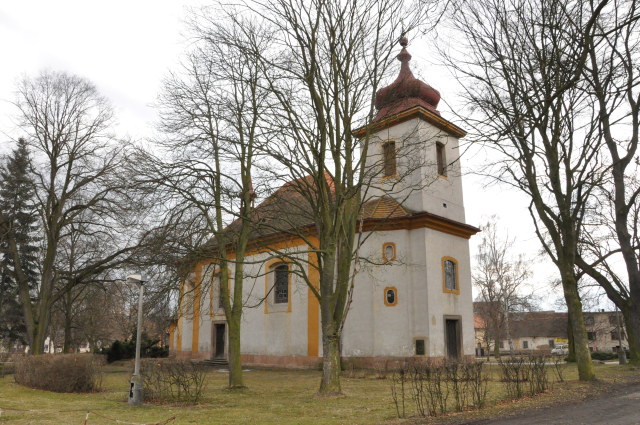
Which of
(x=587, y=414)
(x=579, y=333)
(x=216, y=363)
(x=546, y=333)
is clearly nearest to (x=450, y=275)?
(x=579, y=333)

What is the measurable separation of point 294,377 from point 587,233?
17.4 m

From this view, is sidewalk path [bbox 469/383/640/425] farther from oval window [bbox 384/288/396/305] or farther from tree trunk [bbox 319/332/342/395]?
oval window [bbox 384/288/396/305]

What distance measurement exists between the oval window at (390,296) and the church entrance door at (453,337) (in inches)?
101

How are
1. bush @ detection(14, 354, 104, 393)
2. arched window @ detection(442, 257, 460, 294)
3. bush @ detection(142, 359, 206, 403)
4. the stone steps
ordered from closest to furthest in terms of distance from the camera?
1. bush @ detection(142, 359, 206, 403)
2. bush @ detection(14, 354, 104, 393)
3. arched window @ detection(442, 257, 460, 294)
4. the stone steps

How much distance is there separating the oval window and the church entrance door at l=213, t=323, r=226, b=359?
12.1m

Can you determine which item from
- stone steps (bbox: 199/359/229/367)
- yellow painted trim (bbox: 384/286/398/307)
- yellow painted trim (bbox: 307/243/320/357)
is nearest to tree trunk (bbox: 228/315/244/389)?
yellow painted trim (bbox: 307/243/320/357)

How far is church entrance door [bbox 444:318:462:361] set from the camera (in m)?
21.9

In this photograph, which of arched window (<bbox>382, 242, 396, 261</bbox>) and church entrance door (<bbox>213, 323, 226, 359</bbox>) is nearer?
arched window (<bbox>382, 242, 396, 261</bbox>)

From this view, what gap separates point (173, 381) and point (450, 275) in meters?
14.6

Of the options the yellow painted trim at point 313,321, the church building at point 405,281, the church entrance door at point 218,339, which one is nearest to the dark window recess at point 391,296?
the church building at point 405,281

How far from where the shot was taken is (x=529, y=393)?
11469 mm

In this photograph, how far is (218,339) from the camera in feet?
97.9

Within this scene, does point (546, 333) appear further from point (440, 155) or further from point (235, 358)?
point (235, 358)

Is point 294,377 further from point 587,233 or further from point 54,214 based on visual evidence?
point 587,233
